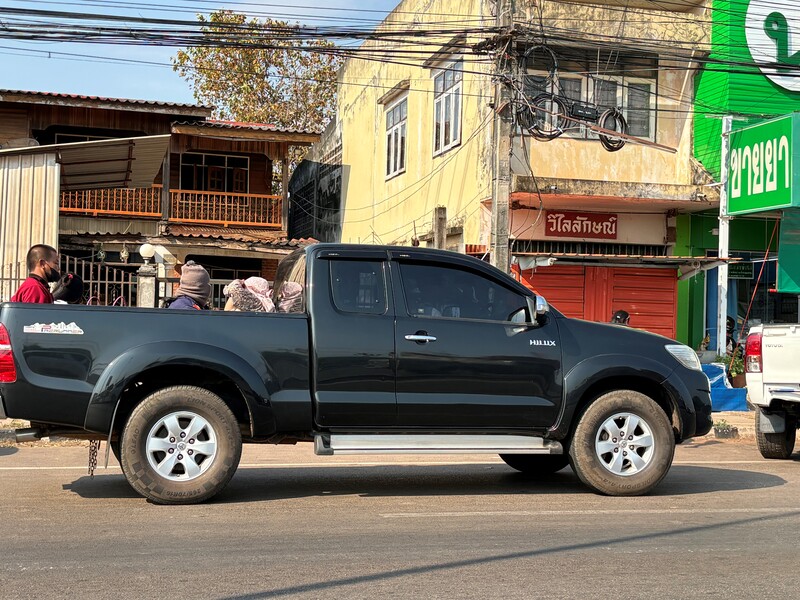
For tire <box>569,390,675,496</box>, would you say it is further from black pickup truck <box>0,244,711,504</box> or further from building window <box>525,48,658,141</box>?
building window <box>525,48,658,141</box>

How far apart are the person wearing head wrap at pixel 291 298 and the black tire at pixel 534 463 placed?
2587 mm

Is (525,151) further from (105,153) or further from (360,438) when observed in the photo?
(360,438)

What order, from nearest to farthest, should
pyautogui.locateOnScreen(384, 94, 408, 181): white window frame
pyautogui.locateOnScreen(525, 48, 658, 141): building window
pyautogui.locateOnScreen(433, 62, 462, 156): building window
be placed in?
pyautogui.locateOnScreen(525, 48, 658, 141): building window, pyautogui.locateOnScreen(433, 62, 462, 156): building window, pyautogui.locateOnScreen(384, 94, 408, 181): white window frame

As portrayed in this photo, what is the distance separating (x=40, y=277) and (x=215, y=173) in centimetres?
1980

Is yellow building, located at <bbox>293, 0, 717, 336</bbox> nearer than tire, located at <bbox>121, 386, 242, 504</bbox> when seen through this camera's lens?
No

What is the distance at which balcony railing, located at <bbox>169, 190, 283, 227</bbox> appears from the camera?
25.9 m

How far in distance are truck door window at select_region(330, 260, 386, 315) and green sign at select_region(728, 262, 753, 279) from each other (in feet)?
45.2

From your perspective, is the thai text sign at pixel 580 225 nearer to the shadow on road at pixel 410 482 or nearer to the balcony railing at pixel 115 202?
the shadow on road at pixel 410 482

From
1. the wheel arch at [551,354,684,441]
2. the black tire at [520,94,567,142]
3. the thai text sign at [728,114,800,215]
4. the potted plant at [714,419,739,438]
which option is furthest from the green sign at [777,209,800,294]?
the wheel arch at [551,354,684,441]

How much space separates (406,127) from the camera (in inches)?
917

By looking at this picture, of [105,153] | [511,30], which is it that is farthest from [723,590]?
[105,153]

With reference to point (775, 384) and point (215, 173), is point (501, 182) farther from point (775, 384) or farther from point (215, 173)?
point (215, 173)

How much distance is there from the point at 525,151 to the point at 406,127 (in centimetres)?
575

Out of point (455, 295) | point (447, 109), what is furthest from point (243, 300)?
point (447, 109)
